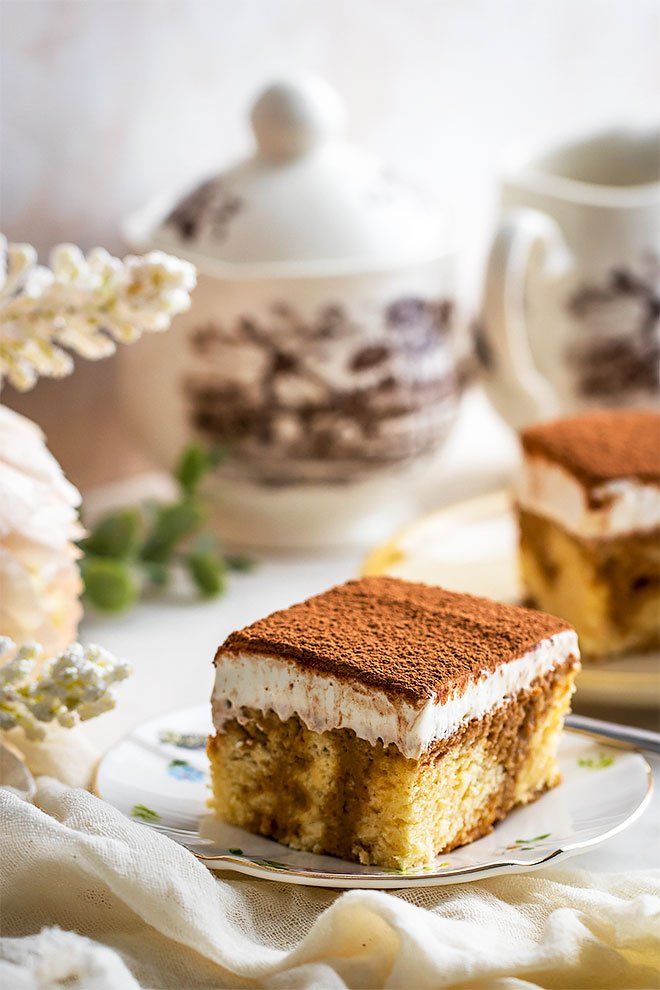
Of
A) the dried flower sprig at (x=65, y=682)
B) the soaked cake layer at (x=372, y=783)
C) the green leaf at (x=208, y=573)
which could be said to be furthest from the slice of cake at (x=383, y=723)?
the green leaf at (x=208, y=573)

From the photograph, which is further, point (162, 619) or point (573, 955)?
point (162, 619)

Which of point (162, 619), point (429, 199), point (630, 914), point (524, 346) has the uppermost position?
point (429, 199)

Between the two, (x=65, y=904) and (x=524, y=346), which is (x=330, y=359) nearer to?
(x=524, y=346)

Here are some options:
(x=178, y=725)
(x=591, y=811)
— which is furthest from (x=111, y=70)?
(x=591, y=811)

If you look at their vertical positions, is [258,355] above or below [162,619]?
above

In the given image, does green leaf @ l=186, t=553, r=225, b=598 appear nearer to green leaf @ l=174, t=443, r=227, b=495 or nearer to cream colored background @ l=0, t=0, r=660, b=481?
green leaf @ l=174, t=443, r=227, b=495

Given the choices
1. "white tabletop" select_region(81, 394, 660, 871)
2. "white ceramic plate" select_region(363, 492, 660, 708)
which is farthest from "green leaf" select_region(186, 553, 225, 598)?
"white ceramic plate" select_region(363, 492, 660, 708)

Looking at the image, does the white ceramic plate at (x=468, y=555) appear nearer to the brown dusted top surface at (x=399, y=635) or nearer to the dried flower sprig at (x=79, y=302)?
the brown dusted top surface at (x=399, y=635)

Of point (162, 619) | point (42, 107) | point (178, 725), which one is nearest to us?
point (178, 725)
